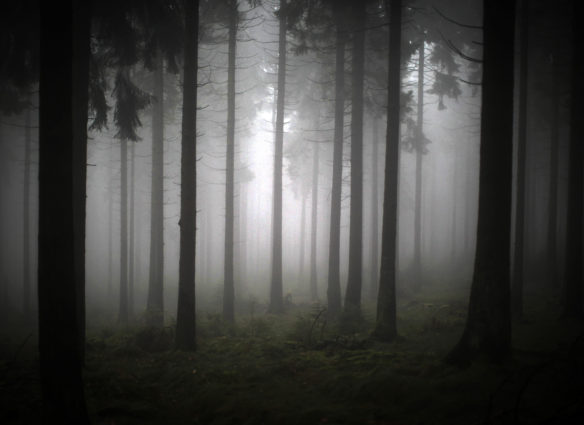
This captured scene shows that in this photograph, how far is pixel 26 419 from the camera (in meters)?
5.04

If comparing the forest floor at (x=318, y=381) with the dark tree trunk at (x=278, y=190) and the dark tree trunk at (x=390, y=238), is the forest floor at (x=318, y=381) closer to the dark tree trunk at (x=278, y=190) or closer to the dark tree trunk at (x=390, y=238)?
the dark tree trunk at (x=390, y=238)

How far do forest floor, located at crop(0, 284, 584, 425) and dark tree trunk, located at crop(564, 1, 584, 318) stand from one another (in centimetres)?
135

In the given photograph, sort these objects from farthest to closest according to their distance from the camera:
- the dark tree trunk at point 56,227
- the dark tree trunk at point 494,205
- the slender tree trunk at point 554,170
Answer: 1. the slender tree trunk at point 554,170
2. the dark tree trunk at point 494,205
3. the dark tree trunk at point 56,227

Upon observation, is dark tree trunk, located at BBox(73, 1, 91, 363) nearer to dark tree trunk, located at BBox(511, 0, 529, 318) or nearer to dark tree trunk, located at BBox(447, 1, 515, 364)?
dark tree trunk, located at BBox(447, 1, 515, 364)

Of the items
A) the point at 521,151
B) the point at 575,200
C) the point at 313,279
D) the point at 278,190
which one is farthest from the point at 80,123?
the point at 575,200

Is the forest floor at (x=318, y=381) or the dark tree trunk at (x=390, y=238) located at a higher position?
the dark tree trunk at (x=390, y=238)

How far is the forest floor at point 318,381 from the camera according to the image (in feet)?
15.7

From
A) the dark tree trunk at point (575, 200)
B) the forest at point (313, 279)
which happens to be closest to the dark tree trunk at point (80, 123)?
the forest at point (313, 279)

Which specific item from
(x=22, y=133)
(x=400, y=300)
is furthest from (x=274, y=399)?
(x=22, y=133)

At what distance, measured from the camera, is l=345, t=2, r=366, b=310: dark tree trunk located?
11.8 metres

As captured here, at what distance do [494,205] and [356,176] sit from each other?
20.7ft

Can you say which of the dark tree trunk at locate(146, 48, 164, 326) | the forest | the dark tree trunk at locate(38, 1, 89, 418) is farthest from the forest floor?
the dark tree trunk at locate(146, 48, 164, 326)

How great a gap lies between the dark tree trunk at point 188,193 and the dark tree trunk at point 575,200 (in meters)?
12.2

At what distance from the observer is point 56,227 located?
4.61 metres
